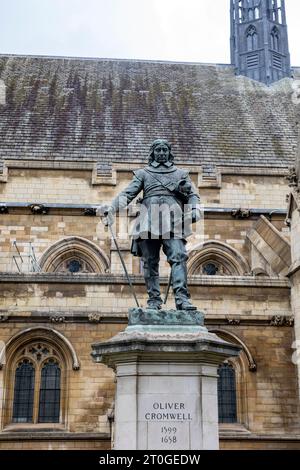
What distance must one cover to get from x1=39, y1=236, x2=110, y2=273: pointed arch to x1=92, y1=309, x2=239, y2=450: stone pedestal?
12.6 metres

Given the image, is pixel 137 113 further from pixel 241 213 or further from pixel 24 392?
pixel 24 392

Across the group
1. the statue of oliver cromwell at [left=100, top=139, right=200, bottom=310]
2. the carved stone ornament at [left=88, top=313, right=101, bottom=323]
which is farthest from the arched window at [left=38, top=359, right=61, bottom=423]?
the statue of oliver cromwell at [left=100, top=139, right=200, bottom=310]

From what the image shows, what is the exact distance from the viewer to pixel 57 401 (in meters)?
14.9

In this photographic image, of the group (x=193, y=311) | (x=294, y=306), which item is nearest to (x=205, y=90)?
(x=294, y=306)

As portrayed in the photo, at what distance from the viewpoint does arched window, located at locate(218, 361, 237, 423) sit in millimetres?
15164

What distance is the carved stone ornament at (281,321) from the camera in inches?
617

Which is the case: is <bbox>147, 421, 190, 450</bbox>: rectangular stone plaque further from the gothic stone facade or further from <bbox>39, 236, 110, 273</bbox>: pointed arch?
<bbox>39, 236, 110, 273</bbox>: pointed arch

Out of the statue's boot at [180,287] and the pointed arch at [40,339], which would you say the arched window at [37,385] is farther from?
the statue's boot at [180,287]

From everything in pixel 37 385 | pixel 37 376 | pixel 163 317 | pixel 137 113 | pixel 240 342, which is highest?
pixel 137 113

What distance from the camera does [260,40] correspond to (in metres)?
30.9

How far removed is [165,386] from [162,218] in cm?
223

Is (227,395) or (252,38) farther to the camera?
(252,38)

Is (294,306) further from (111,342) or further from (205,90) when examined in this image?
(205,90)

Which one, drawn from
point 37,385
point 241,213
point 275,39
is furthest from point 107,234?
point 275,39
